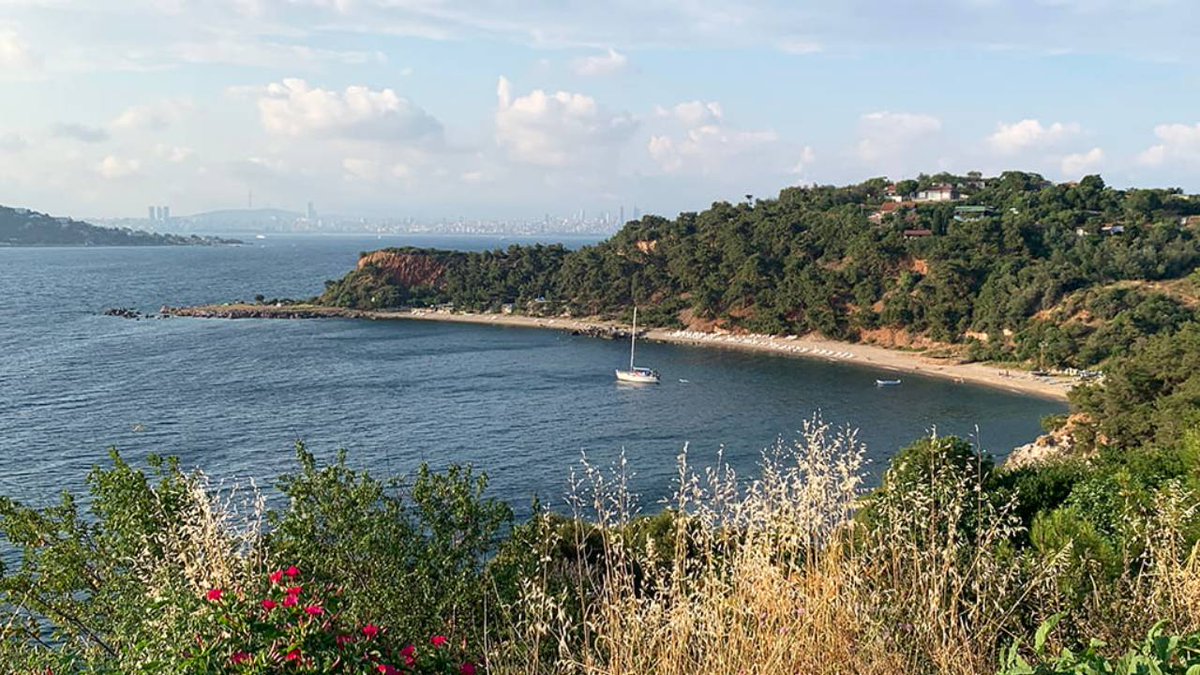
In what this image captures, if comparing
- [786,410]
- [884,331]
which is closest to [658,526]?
[786,410]

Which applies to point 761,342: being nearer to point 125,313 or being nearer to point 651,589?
point 125,313

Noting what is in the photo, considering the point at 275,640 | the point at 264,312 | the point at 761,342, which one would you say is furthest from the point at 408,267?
the point at 275,640

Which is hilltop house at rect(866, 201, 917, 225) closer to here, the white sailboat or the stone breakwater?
the stone breakwater

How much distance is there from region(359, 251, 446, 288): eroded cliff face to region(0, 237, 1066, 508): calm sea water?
42.0 feet

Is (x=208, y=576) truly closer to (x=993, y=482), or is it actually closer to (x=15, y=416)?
(x=993, y=482)

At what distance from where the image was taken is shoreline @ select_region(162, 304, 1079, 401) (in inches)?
1473

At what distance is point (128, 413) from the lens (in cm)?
2856

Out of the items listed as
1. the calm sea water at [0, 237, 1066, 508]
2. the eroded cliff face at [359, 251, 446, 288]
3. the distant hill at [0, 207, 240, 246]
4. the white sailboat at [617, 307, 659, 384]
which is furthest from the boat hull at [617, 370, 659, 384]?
the distant hill at [0, 207, 240, 246]

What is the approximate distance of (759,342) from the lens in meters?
49.5

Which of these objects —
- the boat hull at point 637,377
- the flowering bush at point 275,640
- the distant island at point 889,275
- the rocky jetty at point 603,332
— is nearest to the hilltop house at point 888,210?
the distant island at point 889,275

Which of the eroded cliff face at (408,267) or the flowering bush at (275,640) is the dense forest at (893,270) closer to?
the eroded cliff face at (408,267)

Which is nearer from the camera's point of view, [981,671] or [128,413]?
[981,671]

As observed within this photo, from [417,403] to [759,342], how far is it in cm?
2370

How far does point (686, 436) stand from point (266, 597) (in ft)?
84.4
